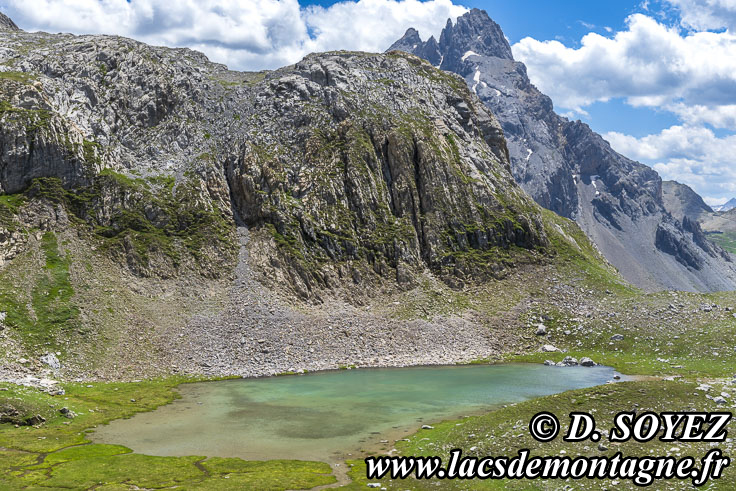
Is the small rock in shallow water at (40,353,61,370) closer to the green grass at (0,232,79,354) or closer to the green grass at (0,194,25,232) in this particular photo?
the green grass at (0,232,79,354)

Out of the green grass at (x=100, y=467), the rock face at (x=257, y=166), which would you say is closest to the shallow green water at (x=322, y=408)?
the green grass at (x=100, y=467)

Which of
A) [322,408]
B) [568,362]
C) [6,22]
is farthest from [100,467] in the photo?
[6,22]

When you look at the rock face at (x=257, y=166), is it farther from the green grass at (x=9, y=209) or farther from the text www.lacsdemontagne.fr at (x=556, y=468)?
the text www.lacsdemontagne.fr at (x=556, y=468)

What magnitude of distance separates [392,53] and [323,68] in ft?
105

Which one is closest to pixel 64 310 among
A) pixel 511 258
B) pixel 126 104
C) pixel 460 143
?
pixel 126 104

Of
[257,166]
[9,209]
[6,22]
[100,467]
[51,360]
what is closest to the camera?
[100,467]

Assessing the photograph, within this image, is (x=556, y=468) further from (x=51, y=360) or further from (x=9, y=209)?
(x=9, y=209)

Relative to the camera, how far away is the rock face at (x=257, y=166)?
11350 centimetres

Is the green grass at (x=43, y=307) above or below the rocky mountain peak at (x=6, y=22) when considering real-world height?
below
